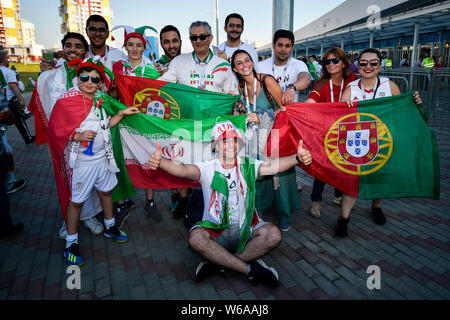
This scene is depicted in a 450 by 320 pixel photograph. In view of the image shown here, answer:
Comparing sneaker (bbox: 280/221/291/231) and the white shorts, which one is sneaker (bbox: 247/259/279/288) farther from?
the white shorts

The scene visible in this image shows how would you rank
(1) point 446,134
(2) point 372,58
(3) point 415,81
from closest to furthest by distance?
(2) point 372,58 < (1) point 446,134 < (3) point 415,81

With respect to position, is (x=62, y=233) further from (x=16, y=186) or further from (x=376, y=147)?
(x=376, y=147)

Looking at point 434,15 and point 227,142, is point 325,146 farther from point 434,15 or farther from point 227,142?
point 434,15

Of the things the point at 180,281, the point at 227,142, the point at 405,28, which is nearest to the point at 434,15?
the point at 405,28

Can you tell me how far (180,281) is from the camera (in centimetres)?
297

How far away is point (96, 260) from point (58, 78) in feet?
7.28

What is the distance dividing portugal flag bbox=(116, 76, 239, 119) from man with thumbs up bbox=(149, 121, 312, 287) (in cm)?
97

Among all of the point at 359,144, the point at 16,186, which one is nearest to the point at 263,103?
the point at 359,144

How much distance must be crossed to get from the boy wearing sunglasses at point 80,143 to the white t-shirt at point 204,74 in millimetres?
1019

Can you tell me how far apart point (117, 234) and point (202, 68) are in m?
2.50

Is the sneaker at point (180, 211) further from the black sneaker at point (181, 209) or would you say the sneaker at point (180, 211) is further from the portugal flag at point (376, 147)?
the portugal flag at point (376, 147)

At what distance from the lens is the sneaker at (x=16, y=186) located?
5.29 meters

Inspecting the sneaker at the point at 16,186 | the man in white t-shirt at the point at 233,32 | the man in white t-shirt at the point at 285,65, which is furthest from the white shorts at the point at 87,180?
the sneaker at the point at 16,186

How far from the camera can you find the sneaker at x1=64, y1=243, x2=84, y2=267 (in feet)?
10.5
